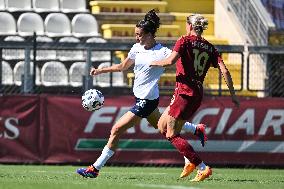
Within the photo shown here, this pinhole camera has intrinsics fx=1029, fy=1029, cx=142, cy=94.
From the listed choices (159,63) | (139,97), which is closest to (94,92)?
(139,97)

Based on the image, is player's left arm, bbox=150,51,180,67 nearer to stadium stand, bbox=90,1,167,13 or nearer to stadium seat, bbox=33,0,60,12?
stadium seat, bbox=33,0,60,12

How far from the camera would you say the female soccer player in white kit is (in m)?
13.2

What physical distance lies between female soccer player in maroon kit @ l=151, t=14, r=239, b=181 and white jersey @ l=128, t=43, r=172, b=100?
69 centimetres

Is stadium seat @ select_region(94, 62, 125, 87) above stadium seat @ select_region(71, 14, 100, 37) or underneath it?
underneath

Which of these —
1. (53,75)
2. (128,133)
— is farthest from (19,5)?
(128,133)

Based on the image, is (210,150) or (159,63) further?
(210,150)

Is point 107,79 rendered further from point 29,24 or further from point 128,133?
point 29,24

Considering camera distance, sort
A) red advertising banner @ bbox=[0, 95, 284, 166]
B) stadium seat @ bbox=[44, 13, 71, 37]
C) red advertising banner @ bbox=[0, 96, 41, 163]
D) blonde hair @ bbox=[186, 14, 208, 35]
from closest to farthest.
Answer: blonde hair @ bbox=[186, 14, 208, 35]
red advertising banner @ bbox=[0, 96, 41, 163]
red advertising banner @ bbox=[0, 95, 284, 166]
stadium seat @ bbox=[44, 13, 71, 37]

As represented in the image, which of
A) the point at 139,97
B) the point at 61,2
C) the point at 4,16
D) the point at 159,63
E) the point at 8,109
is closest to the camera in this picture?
the point at 159,63

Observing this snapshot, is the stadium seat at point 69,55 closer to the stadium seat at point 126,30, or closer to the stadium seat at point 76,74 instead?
the stadium seat at point 76,74

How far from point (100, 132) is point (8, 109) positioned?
168cm

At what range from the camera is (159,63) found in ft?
40.2

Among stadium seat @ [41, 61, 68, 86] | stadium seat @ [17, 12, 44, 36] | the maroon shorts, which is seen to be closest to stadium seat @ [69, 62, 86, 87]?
stadium seat @ [41, 61, 68, 86]

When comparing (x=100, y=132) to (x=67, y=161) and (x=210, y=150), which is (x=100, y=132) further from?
(x=210, y=150)
